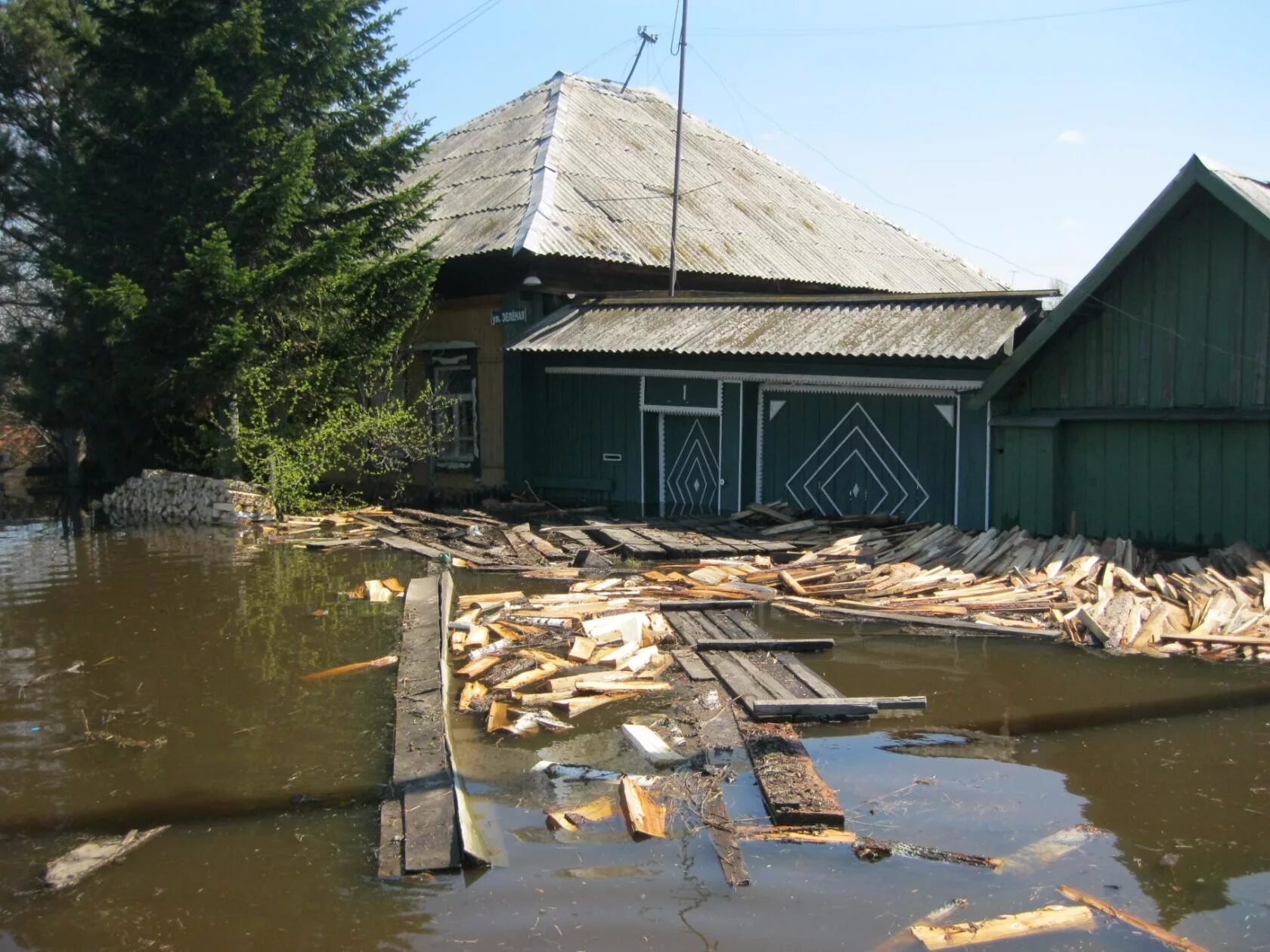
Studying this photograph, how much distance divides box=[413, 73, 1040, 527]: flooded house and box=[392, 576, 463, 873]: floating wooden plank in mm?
6323

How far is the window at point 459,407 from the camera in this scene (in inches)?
730

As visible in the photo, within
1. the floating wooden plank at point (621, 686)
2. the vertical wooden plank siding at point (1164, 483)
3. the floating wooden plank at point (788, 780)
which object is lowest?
the floating wooden plank at point (788, 780)

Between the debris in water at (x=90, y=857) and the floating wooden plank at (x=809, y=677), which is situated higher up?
the floating wooden plank at (x=809, y=677)

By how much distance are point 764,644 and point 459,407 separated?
11.3 m

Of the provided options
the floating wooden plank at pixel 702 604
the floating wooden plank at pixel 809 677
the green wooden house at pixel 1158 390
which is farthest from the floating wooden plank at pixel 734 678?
the green wooden house at pixel 1158 390

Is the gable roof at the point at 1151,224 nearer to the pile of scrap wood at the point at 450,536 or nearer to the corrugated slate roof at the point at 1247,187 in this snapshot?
the corrugated slate roof at the point at 1247,187

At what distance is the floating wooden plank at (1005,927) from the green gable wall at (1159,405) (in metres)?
6.95

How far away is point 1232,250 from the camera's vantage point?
10.1m

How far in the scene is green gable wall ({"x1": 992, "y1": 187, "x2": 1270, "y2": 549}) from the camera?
10055 mm

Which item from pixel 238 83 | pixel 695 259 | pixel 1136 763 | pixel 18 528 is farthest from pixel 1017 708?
pixel 18 528

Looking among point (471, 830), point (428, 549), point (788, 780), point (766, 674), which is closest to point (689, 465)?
point (428, 549)

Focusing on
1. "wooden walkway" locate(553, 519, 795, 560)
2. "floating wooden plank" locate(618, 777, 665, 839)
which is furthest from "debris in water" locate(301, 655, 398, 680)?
"wooden walkway" locate(553, 519, 795, 560)

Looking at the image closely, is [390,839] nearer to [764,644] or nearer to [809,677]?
[809,677]

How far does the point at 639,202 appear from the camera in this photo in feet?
66.9
